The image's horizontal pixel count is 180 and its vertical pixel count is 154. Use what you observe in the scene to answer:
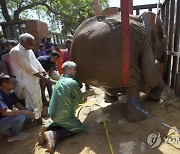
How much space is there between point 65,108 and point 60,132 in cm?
39

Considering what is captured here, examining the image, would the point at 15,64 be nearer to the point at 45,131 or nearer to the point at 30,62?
the point at 30,62

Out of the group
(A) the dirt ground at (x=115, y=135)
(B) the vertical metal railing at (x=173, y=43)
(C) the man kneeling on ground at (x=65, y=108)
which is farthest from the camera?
(B) the vertical metal railing at (x=173, y=43)

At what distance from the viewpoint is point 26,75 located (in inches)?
163

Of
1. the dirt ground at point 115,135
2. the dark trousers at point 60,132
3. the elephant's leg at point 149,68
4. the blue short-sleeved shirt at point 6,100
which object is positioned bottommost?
the dirt ground at point 115,135

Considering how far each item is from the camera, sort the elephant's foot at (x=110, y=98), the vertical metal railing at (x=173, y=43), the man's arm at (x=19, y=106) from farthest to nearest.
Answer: the elephant's foot at (x=110, y=98), the vertical metal railing at (x=173, y=43), the man's arm at (x=19, y=106)

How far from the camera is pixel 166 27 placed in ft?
19.1

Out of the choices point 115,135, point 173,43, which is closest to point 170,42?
point 173,43

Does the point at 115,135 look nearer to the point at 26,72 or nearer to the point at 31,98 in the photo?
the point at 31,98

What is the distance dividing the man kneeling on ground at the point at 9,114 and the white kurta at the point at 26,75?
257 millimetres

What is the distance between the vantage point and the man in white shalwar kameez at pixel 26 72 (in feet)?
13.2

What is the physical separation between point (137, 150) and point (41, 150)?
1450 millimetres

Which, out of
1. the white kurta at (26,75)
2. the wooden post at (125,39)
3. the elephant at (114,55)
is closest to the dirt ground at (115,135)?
the elephant at (114,55)

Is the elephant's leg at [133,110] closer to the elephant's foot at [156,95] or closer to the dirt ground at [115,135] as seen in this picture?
the dirt ground at [115,135]

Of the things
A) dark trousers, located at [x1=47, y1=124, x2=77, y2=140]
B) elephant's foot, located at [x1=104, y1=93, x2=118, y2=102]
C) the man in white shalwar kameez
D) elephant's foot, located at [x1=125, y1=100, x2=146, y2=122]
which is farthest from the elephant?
elephant's foot, located at [x1=104, y1=93, x2=118, y2=102]
